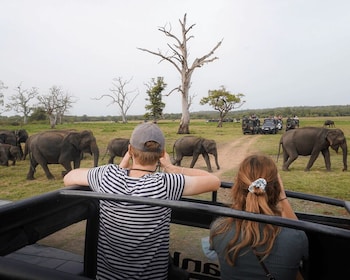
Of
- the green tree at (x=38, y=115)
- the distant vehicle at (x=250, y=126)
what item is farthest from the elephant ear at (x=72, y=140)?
the green tree at (x=38, y=115)

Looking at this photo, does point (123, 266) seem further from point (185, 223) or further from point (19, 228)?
point (185, 223)

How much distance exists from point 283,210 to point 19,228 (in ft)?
3.71

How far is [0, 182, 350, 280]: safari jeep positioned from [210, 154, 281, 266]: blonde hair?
0.13 metres

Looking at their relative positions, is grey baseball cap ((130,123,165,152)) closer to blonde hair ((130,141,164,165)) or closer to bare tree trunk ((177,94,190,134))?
blonde hair ((130,141,164,165))

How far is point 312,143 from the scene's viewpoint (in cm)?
1011

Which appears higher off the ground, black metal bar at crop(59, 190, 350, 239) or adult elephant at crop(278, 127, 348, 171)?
black metal bar at crop(59, 190, 350, 239)

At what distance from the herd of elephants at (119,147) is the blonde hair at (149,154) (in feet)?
24.4

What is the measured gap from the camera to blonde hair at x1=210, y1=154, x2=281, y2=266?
1.31m

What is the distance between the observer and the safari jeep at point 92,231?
1.09 metres

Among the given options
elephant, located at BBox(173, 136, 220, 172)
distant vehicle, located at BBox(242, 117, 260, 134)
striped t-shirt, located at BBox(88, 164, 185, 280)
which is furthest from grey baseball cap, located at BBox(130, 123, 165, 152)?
distant vehicle, located at BBox(242, 117, 260, 134)

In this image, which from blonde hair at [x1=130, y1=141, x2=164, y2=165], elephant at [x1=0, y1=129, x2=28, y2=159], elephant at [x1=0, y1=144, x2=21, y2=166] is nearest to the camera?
blonde hair at [x1=130, y1=141, x2=164, y2=165]

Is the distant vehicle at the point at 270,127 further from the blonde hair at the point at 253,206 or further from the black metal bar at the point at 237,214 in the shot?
the black metal bar at the point at 237,214

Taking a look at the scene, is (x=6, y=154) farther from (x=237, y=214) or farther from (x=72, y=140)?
(x=237, y=214)

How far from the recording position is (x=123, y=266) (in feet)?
4.91
